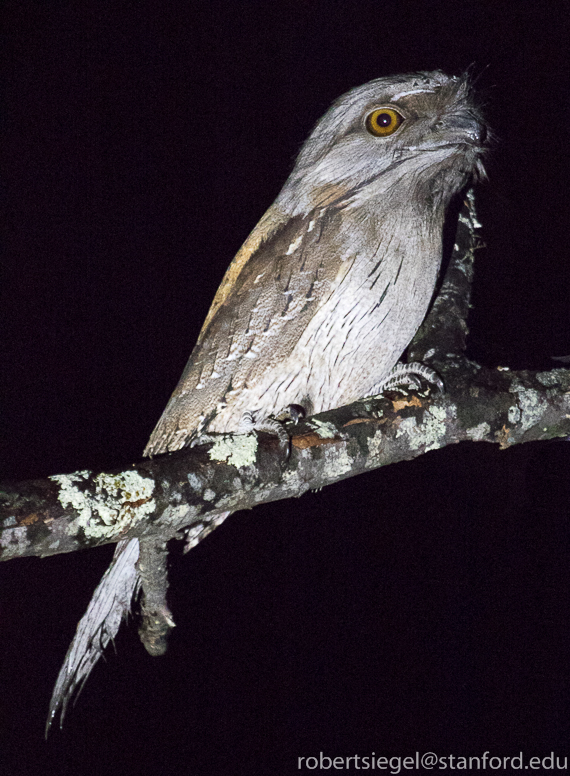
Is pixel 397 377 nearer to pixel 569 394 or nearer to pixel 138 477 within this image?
pixel 569 394

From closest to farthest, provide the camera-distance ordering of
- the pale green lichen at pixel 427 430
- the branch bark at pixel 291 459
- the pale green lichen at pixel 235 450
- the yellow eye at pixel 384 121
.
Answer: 1. the branch bark at pixel 291 459
2. the pale green lichen at pixel 235 450
3. the pale green lichen at pixel 427 430
4. the yellow eye at pixel 384 121

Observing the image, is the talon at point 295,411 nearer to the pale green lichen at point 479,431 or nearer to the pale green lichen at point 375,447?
the pale green lichen at point 375,447

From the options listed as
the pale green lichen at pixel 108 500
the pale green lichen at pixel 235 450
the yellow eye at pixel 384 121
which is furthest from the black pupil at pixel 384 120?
the pale green lichen at pixel 108 500

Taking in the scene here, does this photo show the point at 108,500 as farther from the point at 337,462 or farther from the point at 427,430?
the point at 427,430

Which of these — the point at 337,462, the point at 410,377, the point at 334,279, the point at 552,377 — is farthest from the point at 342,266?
the point at 552,377

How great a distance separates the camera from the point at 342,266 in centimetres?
127

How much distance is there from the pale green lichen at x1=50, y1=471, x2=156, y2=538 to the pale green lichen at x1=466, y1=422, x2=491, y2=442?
74cm

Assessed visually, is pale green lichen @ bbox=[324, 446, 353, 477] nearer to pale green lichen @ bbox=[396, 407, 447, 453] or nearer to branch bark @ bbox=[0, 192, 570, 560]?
branch bark @ bbox=[0, 192, 570, 560]

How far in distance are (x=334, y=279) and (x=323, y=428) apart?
1.21ft

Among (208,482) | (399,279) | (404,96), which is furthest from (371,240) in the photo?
(208,482)

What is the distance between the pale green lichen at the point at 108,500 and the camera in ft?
2.69

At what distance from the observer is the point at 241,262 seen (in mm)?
1412

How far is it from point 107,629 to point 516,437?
108cm

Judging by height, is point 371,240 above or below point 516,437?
above
